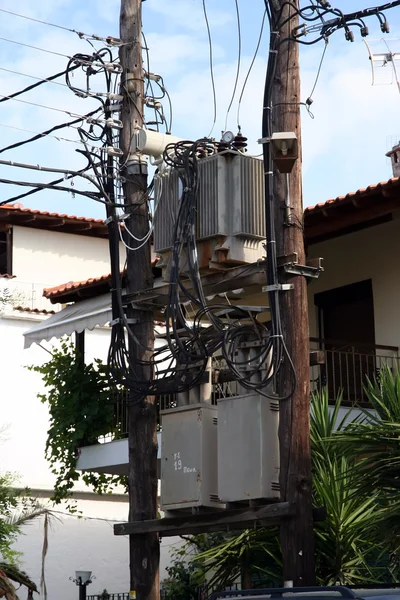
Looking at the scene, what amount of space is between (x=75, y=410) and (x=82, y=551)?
26.5ft

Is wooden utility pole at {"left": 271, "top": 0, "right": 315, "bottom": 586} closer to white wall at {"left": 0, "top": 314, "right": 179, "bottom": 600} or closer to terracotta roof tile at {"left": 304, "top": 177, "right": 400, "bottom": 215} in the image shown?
terracotta roof tile at {"left": 304, "top": 177, "right": 400, "bottom": 215}

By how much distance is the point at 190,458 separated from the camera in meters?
10.3

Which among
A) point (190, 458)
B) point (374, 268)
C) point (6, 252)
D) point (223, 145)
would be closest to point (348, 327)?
A: point (374, 268)

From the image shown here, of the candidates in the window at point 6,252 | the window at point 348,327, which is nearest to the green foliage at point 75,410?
the window at point 348,327

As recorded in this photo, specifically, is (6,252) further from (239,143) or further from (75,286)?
(239,143)

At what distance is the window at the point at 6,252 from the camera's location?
2850cm

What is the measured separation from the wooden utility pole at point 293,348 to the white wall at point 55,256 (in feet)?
63.1

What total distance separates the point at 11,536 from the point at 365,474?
1315 cm

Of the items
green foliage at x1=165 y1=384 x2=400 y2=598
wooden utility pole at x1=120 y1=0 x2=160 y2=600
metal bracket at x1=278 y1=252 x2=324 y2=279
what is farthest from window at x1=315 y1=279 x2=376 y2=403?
metal bracket at x1=278 y1=252 x2=324 y2=279

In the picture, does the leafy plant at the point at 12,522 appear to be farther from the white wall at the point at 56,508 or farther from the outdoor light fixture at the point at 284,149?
the outdoor light fixture at the point at 284,149

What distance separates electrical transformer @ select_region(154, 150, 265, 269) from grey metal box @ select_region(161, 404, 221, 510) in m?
1.50

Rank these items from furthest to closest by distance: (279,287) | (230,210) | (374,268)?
(374,268) < (230,210) < (279,287)

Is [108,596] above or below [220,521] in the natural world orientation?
below

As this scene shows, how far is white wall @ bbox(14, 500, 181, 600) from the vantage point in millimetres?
23203
